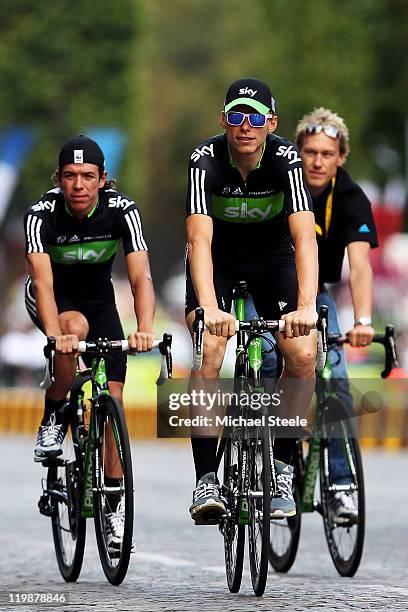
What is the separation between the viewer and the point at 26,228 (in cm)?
1009

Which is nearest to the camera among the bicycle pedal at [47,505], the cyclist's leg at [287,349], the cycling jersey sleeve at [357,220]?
the cyclist's leg at [287,349]

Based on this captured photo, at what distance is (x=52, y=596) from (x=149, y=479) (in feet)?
39.0

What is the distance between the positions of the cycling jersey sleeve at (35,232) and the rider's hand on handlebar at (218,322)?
1.44 meters

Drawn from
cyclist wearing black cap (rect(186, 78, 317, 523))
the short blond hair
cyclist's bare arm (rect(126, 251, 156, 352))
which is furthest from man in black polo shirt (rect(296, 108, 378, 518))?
cyclist's bare arm (rect(126, 251, 156, 352))

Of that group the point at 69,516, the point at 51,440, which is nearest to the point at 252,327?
the point at 51,440

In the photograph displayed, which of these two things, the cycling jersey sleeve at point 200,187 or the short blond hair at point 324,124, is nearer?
the cycling jersey sleeve at point 200,187

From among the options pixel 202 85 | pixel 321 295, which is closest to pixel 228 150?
pixel 321 295

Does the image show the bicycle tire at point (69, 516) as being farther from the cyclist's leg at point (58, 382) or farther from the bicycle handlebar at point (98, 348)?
the bicycle handlebar at point (98, 348)

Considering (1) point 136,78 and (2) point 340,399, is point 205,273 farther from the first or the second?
(1) point 136,78

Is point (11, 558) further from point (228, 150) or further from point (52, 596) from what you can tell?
point (228, 150)

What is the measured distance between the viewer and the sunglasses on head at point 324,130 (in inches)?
445

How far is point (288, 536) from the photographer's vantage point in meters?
11.4

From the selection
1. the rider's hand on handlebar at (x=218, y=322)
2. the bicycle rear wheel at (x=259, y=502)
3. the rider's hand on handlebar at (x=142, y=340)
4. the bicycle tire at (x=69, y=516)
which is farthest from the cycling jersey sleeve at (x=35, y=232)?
the bicycle rear wheel at (x=259, y=502)

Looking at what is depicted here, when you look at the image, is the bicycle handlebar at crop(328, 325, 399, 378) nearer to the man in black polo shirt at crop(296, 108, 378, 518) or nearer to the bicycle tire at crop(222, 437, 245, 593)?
the man in black polo shirt at crop(296, 108, 378, 518)
